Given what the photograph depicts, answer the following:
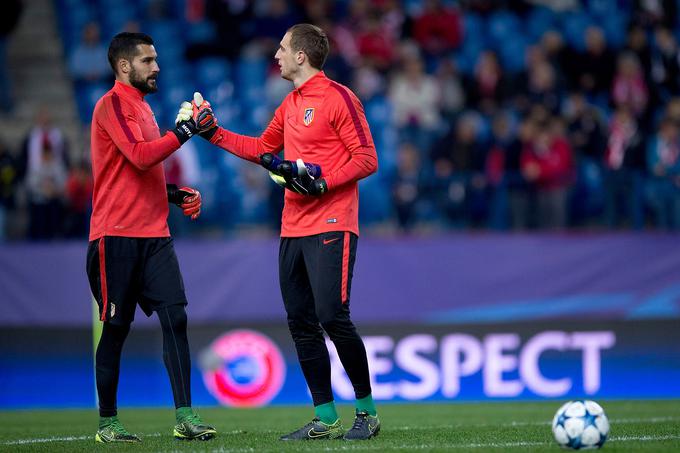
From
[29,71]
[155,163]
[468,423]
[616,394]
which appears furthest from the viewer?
[29,71]

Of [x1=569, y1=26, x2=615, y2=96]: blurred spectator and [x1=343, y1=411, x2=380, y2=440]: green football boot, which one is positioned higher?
[x1=569, y1=26, x2=615, y2=96]: blurred spectator

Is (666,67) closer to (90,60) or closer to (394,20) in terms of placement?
(394,20)

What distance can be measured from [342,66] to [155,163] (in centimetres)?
785

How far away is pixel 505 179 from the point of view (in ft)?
38.9

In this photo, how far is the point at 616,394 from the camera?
10914 mm

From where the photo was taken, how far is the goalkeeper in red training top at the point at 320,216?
6094 millimetres

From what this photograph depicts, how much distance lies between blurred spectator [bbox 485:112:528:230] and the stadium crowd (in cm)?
2

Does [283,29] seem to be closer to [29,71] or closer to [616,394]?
[29,71]

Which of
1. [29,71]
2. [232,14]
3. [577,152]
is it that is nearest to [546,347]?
[577,152]

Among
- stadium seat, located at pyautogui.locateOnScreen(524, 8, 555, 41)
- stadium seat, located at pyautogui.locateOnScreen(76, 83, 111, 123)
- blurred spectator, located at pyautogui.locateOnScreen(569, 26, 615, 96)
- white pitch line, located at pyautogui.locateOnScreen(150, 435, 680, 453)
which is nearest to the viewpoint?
white pitch line, located at pyautogui.locateOnScreen(150, 435, 680, 453)

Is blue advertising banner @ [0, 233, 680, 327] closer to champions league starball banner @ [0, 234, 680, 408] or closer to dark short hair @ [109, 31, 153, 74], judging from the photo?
champions league starball banner @ [0, 234, 680, 408]

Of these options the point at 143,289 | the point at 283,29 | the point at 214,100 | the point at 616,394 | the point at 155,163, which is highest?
the point at 283,29

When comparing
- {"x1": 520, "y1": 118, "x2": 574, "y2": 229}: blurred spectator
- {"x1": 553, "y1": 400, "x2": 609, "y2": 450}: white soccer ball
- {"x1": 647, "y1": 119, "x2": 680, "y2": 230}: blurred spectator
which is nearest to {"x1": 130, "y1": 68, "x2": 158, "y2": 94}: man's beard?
{"x1": 553, "y1": 400, "x2": 609, "y2": 450}: white soccer ball

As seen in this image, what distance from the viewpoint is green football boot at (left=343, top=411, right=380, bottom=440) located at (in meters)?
6.09
